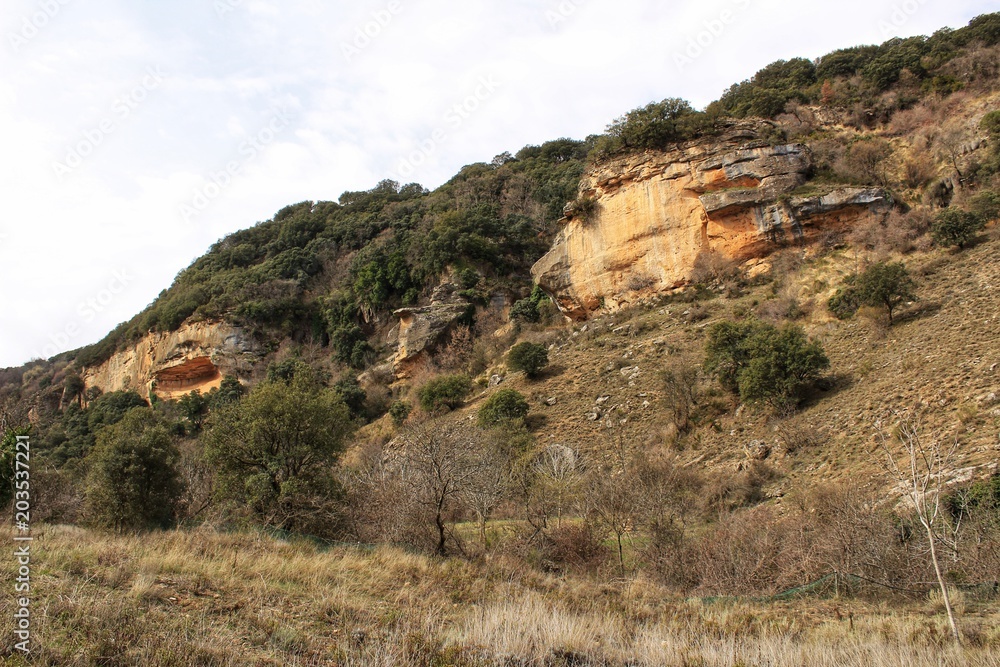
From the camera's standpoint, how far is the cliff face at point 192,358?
43.7 meters

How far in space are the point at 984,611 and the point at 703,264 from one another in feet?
80.6

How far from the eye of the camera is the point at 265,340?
151ft

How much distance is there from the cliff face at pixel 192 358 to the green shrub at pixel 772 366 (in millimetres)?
37284

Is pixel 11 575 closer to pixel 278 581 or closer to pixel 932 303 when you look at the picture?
pixel 278 581

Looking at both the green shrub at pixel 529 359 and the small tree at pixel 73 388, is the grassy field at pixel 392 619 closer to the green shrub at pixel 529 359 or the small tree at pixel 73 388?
the green shrub at pixel 529 359

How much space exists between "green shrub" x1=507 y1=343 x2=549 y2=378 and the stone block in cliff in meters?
11.5

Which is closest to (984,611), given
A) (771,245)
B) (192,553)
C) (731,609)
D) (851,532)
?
(851,532)

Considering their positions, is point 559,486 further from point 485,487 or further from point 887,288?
point 887,288

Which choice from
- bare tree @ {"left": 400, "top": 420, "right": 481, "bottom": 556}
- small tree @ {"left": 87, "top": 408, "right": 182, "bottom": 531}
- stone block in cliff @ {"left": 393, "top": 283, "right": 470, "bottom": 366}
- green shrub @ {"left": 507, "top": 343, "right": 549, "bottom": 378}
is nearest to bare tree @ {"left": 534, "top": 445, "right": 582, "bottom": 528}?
bare tree @ {"left": 400, "top": 420, "right": 481, "bottom": 556}

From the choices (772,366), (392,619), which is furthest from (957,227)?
(392,619)

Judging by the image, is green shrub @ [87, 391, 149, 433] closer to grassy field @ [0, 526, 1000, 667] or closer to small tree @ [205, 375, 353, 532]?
small tree @ [205, 375, 353, 532]

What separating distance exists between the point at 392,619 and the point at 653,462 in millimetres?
10843

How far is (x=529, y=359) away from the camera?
27.2 m

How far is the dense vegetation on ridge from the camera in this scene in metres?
6.12
